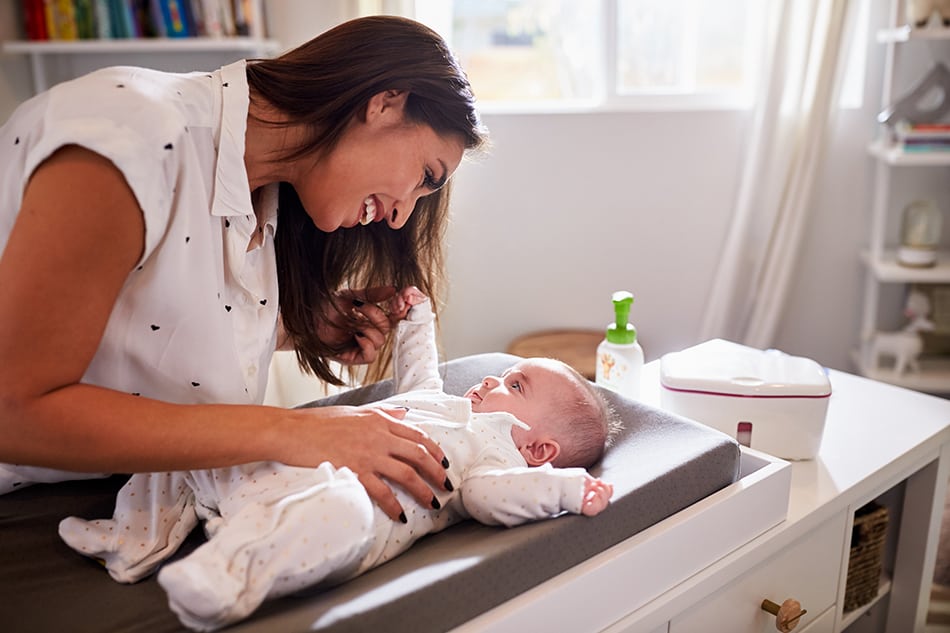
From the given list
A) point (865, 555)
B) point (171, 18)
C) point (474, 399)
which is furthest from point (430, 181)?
point (171, 18)

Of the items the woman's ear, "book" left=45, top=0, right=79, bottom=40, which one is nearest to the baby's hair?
the woman's ear

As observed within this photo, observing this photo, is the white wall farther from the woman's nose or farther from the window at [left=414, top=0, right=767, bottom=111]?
the woman's nose

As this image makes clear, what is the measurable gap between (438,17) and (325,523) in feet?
7.57

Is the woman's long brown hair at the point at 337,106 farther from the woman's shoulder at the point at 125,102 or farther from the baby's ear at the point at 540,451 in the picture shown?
the baby's ear at the point at 540,451

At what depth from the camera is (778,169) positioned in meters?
2.74

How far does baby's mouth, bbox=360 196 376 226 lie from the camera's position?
48.8 inches

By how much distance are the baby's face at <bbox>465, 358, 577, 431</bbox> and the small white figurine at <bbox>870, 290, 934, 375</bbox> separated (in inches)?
69.7

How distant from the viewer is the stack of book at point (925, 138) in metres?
2.50

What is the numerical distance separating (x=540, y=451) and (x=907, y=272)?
1828 millimetres

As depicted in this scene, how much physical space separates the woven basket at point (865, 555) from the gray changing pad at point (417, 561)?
45 cm

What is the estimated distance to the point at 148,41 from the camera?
8.68ft

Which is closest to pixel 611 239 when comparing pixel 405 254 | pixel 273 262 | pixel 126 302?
pixel 405 254

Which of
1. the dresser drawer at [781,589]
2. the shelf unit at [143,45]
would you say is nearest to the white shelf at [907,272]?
the dresser drawer at [781,589]

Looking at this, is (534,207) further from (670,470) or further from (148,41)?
(670,470)
